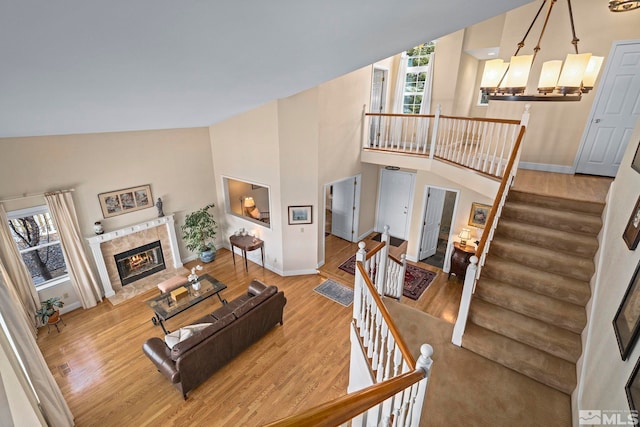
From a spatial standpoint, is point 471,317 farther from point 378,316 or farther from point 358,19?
point 358,19

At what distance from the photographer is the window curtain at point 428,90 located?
22.6ft

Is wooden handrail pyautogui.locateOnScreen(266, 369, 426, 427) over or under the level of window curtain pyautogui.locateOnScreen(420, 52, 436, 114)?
under

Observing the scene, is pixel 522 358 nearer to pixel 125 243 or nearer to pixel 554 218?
pixel 554 218

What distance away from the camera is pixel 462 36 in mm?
6344

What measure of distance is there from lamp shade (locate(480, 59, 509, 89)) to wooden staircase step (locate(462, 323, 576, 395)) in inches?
102

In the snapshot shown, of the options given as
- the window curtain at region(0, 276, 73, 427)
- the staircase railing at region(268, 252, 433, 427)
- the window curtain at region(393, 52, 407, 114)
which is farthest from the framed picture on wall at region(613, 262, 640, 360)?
the window curtain at region(393, 52, 407, 114)

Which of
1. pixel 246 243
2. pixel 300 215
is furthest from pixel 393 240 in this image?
pixel 246 243

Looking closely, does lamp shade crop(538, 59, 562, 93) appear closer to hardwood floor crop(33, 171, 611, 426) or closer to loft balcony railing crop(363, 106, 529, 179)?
loft balcony railing crop(363, 106, 529, 179)

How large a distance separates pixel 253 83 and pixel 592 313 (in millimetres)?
4151

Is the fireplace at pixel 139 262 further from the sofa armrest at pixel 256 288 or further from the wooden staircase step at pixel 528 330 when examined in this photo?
the wooden staircase step at pixel 528 330

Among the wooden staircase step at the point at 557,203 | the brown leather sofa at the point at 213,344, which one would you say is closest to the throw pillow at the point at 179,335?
the brown leather sofa at the point at 213,344

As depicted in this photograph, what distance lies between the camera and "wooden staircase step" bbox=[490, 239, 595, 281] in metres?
3.04

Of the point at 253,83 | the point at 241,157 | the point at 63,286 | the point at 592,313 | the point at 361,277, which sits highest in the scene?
the point at 253,83

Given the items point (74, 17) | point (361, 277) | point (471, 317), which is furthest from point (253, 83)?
point (471, 317)
